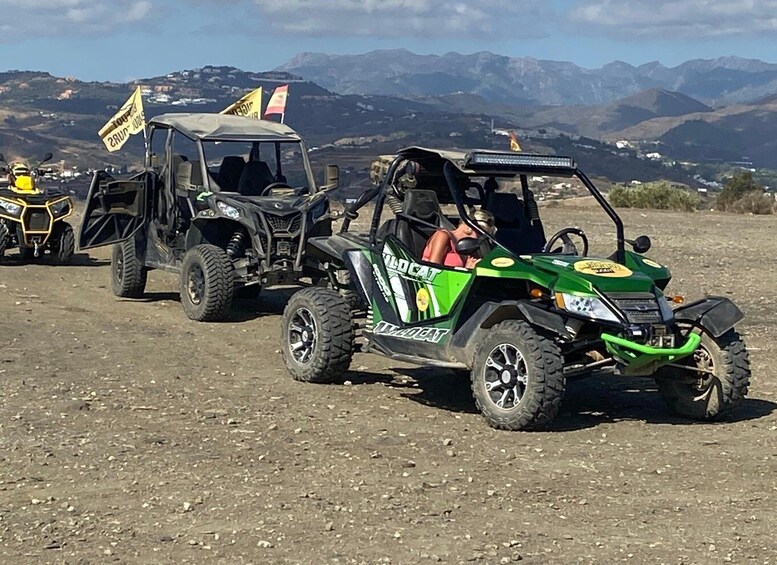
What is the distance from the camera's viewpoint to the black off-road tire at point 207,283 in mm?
12523

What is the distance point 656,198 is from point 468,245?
79.2 feet

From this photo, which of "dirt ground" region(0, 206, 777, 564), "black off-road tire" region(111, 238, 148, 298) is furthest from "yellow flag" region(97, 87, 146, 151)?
"dirt ground" region(0, 206, 777, 564)

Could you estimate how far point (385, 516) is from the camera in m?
6.06

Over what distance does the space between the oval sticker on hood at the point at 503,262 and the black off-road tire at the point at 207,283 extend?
16.0ft

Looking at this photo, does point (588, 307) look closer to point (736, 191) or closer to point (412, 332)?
point (412, 332)

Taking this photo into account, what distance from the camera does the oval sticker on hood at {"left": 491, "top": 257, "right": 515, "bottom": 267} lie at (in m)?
8.19

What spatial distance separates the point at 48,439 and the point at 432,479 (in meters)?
2.40

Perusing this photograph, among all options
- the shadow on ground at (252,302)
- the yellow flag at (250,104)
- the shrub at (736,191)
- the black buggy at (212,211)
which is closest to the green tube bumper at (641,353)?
the black buggy at (212,211)

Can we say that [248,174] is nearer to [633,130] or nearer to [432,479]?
[432,479]

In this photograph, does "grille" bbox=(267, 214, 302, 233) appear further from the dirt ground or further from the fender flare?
the fender flare

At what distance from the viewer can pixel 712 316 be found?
8.10 m

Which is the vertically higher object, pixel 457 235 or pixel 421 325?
pixel 457 235

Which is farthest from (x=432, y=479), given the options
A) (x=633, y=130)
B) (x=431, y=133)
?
(x=633, y=130)

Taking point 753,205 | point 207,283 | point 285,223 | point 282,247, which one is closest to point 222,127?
point 285,223
